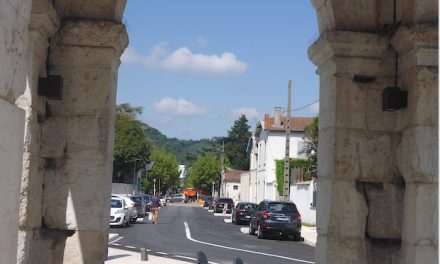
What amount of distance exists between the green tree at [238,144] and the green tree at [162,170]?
12.6m

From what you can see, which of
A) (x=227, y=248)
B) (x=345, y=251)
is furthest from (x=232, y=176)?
(x=345, y=251)

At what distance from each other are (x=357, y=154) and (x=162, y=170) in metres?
111

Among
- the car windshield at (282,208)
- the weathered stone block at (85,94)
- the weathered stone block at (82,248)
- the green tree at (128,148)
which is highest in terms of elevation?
the green tree at (128,148)

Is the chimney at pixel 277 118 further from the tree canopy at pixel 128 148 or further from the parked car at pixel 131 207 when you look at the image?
the parked car at pixel 131 207

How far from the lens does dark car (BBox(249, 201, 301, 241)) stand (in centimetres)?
2366

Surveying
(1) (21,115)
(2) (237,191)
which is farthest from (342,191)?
(2) (237,191)

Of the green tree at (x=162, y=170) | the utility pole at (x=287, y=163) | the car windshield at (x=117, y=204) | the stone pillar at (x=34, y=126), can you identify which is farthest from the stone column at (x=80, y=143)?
the green tree at (x=162, y=170)

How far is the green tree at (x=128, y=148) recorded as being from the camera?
6506cm

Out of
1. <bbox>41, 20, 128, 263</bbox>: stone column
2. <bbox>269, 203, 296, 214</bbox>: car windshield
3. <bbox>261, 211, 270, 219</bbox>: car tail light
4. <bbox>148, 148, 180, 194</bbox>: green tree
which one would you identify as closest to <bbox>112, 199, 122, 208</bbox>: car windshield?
<bbox>261, 211, 270, 219</bbox>: car tail light

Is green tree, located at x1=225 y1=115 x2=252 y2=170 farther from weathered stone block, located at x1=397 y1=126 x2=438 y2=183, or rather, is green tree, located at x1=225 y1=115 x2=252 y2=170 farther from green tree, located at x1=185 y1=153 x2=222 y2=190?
weathered stone block, located at x1=397 y1=126 x2=438 y2=183

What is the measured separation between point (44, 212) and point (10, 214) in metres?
2.90

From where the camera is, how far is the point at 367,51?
5.98 m

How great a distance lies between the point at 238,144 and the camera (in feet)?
365

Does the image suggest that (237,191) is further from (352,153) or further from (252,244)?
(352,153)
